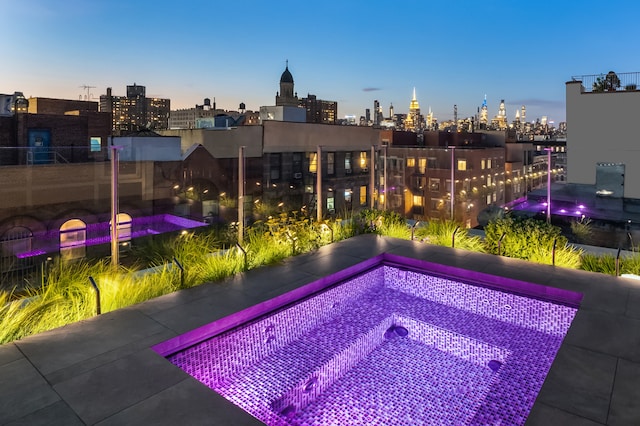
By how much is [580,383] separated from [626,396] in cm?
33

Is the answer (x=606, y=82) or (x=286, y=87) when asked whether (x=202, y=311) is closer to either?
(x=606, y=82)

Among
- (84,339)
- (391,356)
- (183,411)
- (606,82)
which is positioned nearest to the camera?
(183,411)

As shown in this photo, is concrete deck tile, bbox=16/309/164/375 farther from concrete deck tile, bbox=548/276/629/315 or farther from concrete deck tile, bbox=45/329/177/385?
concrete deck tile, bbox=548/276/629/315

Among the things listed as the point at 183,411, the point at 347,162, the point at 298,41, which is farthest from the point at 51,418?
the point at 298,41

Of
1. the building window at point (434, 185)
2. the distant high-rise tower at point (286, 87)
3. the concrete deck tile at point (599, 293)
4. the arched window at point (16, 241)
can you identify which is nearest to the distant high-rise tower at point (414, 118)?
the distant high-rise tower at point (286, 87)

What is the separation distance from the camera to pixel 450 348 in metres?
5.83

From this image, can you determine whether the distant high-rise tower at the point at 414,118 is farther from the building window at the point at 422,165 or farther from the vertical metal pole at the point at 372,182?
the vertical metal pole at the point at 372,182

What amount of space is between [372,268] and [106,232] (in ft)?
15.4

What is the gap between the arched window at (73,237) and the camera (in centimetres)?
716

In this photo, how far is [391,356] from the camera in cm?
561

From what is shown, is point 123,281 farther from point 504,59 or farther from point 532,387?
point 504,59

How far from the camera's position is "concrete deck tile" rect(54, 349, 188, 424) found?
331cm

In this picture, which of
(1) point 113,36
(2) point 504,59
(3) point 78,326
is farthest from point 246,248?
(2) point 504,59

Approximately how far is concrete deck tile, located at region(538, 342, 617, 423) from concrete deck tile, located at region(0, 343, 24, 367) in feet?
15.7
